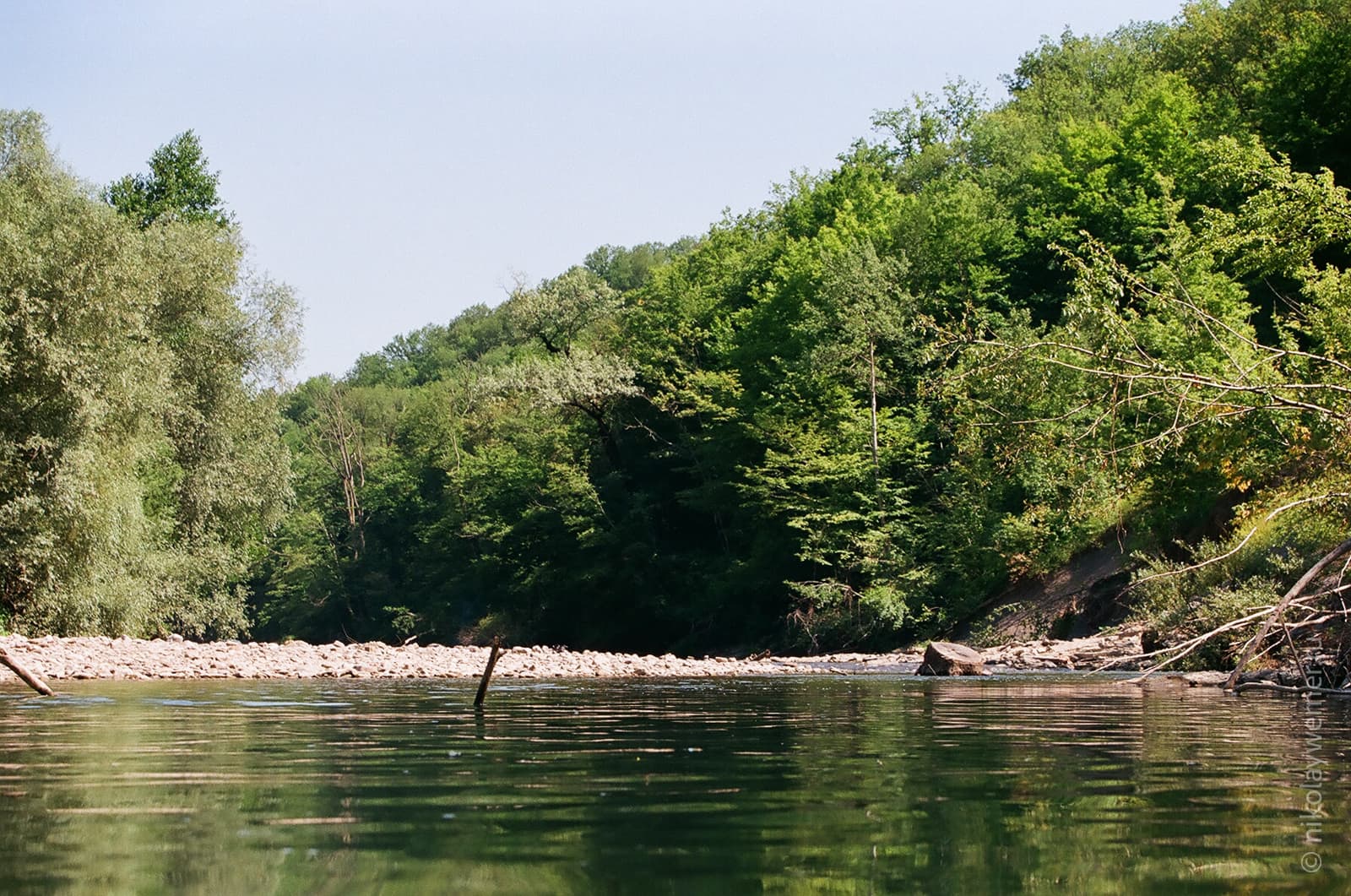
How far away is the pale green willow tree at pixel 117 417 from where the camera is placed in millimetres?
31344

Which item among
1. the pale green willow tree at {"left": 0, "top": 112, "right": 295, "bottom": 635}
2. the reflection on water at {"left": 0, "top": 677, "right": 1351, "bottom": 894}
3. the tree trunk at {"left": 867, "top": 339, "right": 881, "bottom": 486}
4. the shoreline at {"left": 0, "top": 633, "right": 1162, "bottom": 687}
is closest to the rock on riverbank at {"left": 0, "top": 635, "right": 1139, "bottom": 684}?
the shoreline at {"left": 0, "top": 633, "right": 1162, "bottom": 687}

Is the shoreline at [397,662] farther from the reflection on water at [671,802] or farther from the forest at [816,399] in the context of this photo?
the reflection on water at [671,802]

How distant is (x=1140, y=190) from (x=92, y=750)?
151 ft

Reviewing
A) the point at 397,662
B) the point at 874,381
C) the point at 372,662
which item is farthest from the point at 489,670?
the point at 874,381

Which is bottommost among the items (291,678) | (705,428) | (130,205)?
(291,678)

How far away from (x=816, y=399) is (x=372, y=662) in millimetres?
25990

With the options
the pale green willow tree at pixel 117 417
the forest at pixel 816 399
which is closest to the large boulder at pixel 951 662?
the forest at pixel 816 399

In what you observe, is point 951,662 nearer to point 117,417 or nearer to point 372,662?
point 372,662

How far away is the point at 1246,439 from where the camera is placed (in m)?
20.0

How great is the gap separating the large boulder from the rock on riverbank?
126cm

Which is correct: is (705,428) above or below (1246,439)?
above

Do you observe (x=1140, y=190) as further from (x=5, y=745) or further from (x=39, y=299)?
(x=5, y=745)

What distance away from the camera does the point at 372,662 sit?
29.0 m

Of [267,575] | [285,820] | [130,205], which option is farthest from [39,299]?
[267,575]
